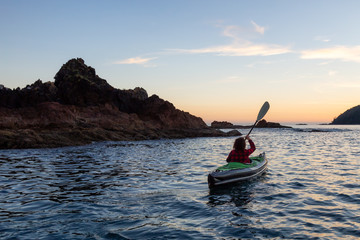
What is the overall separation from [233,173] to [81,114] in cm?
3504

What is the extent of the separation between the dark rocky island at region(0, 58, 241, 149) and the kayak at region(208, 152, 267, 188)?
19.9 metres

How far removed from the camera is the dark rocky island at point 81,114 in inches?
1212

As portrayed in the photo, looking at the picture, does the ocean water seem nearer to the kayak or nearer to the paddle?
the kayak

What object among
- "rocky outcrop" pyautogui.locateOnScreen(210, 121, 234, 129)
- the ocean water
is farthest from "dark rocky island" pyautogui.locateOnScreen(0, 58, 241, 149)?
"rocky outcrop" pyautogui.locateOnScreen(210, 121, 234, 129)

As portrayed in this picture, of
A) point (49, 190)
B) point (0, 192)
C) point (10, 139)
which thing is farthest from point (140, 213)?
point (10, 139)

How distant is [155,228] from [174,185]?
491 centimetres

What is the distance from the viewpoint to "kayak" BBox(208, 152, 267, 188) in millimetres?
10706

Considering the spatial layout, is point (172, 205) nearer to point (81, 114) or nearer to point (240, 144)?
point (240, 144)

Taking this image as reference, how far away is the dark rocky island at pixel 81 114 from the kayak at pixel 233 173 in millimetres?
19911

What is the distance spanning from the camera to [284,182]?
12.1 meters

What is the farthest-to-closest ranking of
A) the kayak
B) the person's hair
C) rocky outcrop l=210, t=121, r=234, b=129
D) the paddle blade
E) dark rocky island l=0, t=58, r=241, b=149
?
rocky outcrop l=210, t=121, r=234, b=129 → dark rocky island l=0, t=58, r=241, b=149 → the paddle blade → the person's hair → the kayak

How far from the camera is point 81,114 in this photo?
4225 cm

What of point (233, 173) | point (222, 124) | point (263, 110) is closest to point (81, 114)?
point (263, 110)

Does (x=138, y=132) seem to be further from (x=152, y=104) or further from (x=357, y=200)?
(x=357, y=200)
